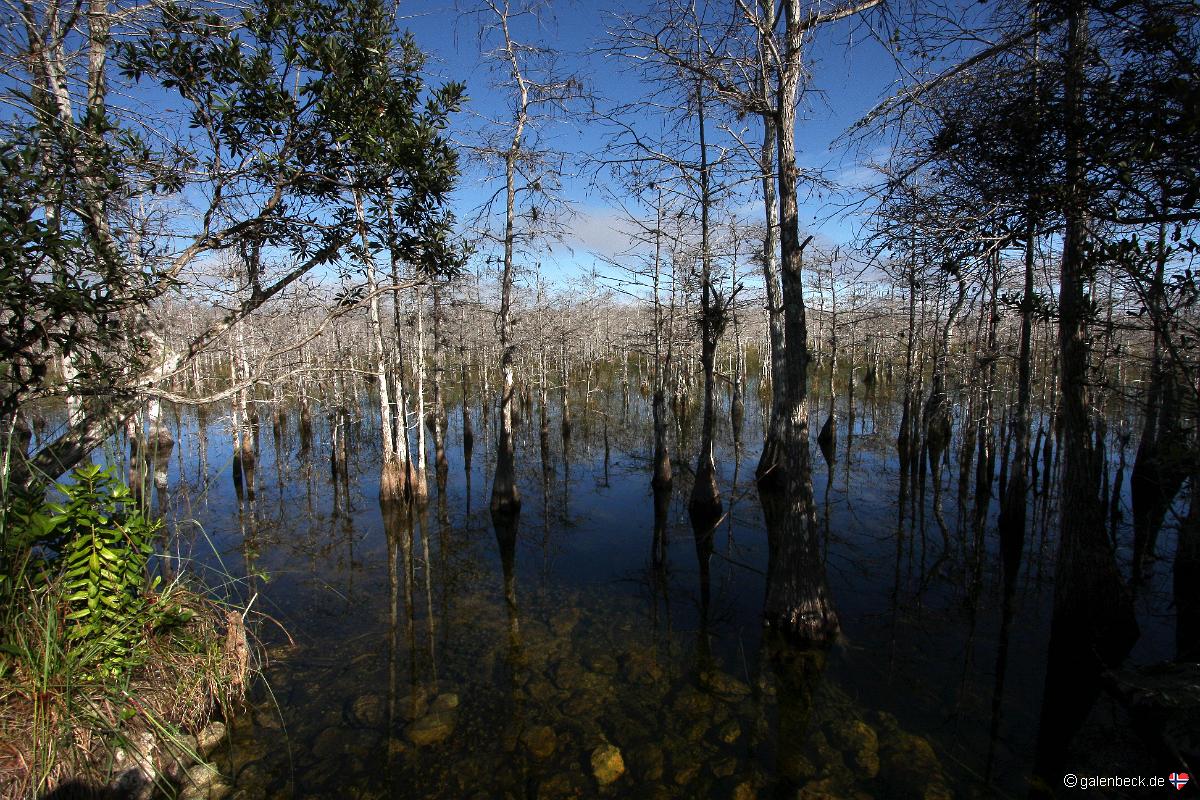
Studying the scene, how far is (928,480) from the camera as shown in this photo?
621 inches

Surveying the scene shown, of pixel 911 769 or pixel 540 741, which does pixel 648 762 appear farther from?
pixel 911 769

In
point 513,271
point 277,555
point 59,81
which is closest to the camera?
point 59,81

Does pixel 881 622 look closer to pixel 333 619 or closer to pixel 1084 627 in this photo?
pixel 1084 627

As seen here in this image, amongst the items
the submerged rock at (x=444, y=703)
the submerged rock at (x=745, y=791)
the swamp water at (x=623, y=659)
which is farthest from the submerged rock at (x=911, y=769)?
the submerged rock at (x=444, y=703)

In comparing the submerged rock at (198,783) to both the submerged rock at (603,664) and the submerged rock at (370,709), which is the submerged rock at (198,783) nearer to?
the submerged rock at (370,709)

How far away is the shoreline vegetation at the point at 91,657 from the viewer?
3.20m

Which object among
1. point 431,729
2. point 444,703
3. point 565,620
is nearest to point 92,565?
point 431,729

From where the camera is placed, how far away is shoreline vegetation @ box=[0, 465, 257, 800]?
3.20 metres

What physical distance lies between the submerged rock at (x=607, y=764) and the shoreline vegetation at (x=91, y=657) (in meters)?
3.22

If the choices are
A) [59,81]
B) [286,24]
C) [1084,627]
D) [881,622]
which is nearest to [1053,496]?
[1084,627]

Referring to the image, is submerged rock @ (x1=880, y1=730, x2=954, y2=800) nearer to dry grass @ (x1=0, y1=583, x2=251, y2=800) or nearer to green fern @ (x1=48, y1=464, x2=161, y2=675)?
dry grass @ (x1=0, y1=583, x2=251, y2=800)

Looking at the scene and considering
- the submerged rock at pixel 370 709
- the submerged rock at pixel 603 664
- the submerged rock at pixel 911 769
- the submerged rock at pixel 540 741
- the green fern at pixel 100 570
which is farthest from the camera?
the submerged rock at pixel 603 664

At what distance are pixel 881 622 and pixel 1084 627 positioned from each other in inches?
93.3

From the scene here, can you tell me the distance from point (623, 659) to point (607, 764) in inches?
72.2
